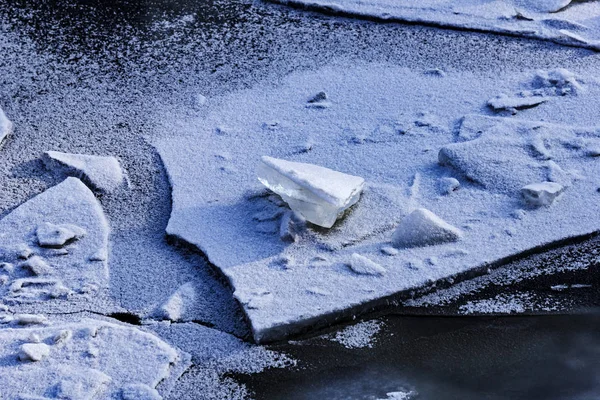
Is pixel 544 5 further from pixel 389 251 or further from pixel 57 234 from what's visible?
pixel 57 234

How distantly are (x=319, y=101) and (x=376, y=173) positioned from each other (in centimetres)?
49

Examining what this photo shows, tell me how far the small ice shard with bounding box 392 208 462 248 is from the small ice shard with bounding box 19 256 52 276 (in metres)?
0.89

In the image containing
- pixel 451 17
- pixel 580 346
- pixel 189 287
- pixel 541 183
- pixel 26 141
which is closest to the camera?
pixel 580 346

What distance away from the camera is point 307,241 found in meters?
2.14

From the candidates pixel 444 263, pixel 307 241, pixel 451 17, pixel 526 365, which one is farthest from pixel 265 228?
pixel 451 17

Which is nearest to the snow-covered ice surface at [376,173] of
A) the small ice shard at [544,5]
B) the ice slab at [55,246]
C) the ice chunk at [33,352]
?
the ice slab at [55,246]

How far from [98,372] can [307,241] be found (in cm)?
65

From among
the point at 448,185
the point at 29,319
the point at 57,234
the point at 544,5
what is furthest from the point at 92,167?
the point at 544,5

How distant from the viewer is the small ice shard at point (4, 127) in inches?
104

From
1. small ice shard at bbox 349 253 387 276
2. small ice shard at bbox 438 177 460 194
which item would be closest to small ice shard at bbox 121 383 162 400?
small ice shard at bbox 349 253 387 276

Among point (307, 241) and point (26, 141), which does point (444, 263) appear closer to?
point (307, 241)

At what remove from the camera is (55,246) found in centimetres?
214

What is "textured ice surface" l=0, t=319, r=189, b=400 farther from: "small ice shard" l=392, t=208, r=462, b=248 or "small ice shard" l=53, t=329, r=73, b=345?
"small ice shard" l=392, t=208, r=462, b=248

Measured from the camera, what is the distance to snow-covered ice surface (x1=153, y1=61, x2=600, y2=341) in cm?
203
